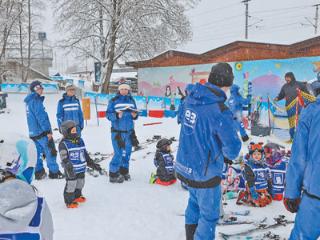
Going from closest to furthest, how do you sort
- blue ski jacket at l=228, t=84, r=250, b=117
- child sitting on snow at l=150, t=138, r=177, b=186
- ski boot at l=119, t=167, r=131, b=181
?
child sitting on snow at l=150, t=138, r=177, b=186
ski boot at l=119, t=167, r=131, b=181
blue ski jacket at l=228, t=84, r=250, b=117

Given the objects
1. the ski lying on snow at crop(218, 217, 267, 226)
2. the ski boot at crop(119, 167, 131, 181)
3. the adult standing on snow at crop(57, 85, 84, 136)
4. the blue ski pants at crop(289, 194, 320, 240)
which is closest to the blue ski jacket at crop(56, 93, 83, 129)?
the adult standing on snow at crop(57, 85, 84, 136)

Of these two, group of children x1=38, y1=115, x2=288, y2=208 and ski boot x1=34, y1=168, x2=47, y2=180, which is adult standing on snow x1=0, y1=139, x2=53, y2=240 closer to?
group of children x1=38, y1=115, x2=288, y2=208

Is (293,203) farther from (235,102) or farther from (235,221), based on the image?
(235,102)

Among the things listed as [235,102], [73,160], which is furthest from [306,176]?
[235,102]

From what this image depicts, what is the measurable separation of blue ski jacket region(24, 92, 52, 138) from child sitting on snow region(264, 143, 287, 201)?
13.8 feet

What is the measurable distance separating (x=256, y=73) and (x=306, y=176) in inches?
489

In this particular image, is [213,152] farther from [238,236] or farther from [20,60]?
[20,60]

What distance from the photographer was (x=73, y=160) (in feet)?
18.1

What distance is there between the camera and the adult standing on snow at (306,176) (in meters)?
2.71

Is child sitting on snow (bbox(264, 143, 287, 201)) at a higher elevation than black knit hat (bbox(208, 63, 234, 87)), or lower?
lower

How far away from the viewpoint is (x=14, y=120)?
16578 millimetres

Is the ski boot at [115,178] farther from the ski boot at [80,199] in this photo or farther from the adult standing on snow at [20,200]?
the adult standing on snow at [20,200]

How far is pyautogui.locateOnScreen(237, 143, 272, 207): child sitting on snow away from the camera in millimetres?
5270

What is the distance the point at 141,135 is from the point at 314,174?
9315 mm
